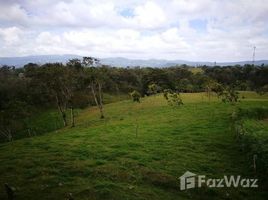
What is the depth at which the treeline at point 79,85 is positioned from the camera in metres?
65.6

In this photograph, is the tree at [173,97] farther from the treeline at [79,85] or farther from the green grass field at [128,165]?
the green grass field at [128,165]

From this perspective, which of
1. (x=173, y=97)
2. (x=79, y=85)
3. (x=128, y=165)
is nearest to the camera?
(x=128, y=165)

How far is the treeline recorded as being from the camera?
65625 mm

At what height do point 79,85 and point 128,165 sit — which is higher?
point 79,85

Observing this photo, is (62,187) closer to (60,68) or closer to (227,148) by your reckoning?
(227,148)

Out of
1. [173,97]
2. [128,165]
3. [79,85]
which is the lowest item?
[128,165]

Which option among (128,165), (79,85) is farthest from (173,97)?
(128,165)

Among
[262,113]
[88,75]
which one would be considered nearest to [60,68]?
[88,75]

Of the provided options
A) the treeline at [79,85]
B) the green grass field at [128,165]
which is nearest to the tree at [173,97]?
the treeline at [79,85]

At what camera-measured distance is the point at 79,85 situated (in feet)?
276

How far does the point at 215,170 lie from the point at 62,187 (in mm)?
12177

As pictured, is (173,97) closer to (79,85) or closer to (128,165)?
(79,85)

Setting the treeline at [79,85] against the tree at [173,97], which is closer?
the treeline at [79,85]

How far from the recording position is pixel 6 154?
30281mm
